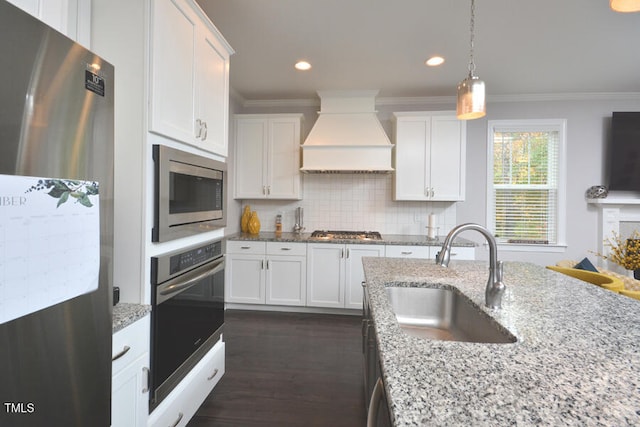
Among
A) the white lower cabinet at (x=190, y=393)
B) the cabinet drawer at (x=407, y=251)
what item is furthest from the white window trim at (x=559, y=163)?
the white lower cabinet at (x=190, y=393)

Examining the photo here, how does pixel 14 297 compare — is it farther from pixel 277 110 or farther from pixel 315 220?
pixel 277 110

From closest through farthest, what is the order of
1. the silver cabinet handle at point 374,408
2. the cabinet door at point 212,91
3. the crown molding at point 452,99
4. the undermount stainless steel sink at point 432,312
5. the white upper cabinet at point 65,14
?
1. the silver cabinet handle at point 374,408
2. the white upper cabinet at point 65,14
3. the undermount stainless steel sink at point 432,312
4. the cabinet door at point 212,91
5. the crown molding at point 452,99

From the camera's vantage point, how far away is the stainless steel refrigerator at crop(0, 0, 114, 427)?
585 millimetres

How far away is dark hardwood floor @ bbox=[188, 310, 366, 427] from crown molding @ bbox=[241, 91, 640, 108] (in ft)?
8.97

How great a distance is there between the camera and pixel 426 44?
2.45m

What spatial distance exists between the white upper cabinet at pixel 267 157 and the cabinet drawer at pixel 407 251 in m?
1.30

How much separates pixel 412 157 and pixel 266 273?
2.19m

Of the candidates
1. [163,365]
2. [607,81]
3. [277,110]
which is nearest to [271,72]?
[277,110]

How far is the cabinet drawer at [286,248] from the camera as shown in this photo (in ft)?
10.5

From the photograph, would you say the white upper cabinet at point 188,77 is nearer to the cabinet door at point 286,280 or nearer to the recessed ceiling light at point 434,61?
the cabinet door at point 286,280

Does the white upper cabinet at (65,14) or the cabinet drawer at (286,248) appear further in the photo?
the cabinet drawer at (286,248)

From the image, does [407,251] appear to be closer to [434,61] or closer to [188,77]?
[434,61]

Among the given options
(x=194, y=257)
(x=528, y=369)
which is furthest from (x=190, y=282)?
(x=528, y=369)

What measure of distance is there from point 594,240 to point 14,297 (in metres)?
4.92
